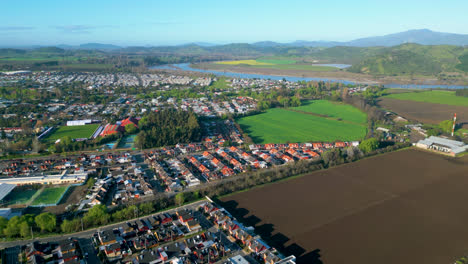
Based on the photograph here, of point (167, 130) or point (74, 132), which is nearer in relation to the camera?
point (167, 130)

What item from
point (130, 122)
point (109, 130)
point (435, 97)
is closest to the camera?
point (109, 130)

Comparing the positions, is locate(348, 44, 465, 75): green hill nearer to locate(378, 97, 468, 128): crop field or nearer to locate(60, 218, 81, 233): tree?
locate(378, 97, 468, 128): crop field

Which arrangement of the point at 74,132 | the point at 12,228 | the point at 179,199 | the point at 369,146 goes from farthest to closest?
the point at 74,132, the point at 369,146, the point at 179,199, the point at 12,228

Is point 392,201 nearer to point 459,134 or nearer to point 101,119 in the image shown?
point 459,134

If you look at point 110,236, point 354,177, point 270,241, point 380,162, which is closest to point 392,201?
point 354,177

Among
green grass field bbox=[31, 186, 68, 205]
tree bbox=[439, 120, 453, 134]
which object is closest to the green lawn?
tree bbox=[439, 120, 453, 134]

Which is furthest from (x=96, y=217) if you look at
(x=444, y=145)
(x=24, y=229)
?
(x=444, y=145)

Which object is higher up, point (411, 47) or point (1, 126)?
point (411, 47)

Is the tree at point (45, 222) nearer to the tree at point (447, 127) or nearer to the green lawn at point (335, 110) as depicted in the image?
the green lawn at point (335, 110)

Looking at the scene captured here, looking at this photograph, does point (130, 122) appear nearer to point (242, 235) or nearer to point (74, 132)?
point (74, 132)
